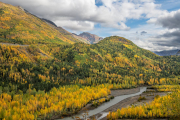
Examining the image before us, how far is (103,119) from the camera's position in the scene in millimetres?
72562

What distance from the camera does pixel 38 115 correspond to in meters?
81.8

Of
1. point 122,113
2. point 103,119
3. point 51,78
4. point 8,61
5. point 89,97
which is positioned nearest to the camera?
point 122,113

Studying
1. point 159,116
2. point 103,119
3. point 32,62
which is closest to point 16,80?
point 32,62

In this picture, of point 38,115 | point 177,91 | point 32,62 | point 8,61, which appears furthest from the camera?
point 32,62

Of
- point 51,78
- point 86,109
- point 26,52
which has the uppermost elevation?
point 26,52

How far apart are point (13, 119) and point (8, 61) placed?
4491 inches

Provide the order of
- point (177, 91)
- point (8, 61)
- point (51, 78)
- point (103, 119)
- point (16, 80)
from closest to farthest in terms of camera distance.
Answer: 1. point (177, 91)
2. point (103, 119)
3. point (16, 80)
4. point (8, 61)
5. point (51, 78)

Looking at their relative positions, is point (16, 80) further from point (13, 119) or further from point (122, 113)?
point (122, 113)

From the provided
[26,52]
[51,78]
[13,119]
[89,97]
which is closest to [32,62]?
[26,52]

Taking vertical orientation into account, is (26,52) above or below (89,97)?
above

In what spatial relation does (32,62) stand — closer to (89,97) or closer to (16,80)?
(16,80)

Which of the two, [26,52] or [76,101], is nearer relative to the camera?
[76,101]

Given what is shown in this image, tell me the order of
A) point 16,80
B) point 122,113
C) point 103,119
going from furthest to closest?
point 16,80 < point 103,119 < point 122,113

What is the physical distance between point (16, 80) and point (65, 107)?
255 ft
